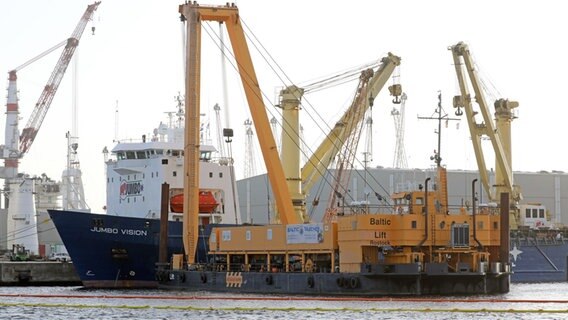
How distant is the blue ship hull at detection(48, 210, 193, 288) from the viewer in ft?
199

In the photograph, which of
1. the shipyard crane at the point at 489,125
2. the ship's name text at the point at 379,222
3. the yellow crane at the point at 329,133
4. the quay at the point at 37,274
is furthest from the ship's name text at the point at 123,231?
the shipyard crane at the point at 489,125

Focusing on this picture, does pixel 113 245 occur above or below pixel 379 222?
below

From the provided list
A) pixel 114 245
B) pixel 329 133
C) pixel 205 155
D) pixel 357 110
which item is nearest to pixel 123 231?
pixel 114 245

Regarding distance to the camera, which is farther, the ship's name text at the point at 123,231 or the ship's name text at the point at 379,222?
the ship's name text at the point at 123,231

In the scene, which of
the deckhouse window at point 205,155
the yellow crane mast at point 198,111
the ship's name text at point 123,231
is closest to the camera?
the yellow crane mast at point 198,111

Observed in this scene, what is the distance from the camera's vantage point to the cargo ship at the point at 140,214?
199ft

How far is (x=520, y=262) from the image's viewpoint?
226 feet

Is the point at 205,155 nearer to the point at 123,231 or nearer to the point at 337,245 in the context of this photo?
the point at 123,231

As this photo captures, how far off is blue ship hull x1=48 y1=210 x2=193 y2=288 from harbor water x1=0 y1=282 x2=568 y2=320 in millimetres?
7316

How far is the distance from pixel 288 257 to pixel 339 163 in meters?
18.6

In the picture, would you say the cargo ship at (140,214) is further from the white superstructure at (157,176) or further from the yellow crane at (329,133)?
the yellow crane at (329,133)

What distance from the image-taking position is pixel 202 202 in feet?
214

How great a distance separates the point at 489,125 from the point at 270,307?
32930mm

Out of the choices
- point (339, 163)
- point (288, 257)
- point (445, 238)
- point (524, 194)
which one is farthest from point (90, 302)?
point (524, 194)
